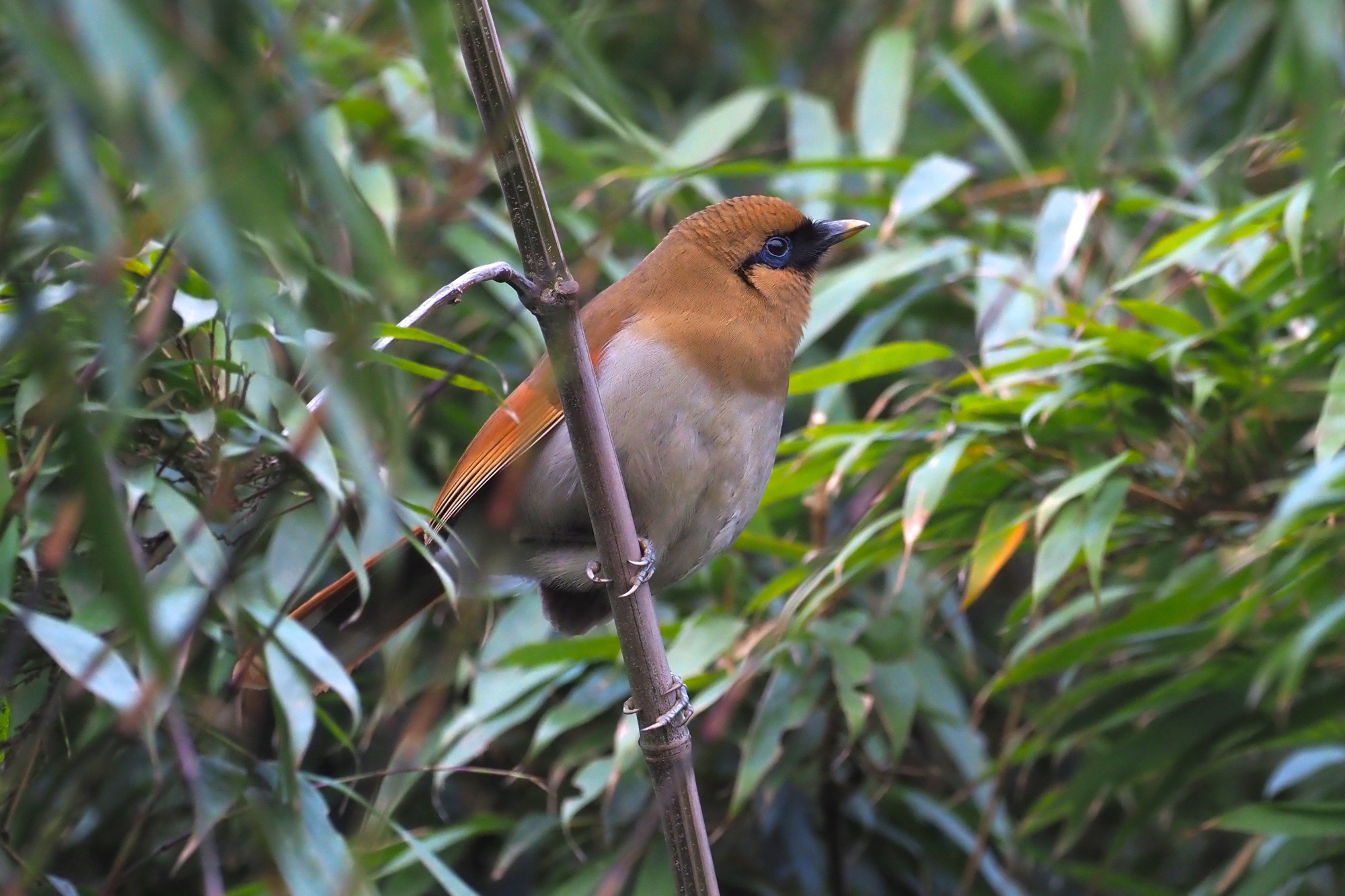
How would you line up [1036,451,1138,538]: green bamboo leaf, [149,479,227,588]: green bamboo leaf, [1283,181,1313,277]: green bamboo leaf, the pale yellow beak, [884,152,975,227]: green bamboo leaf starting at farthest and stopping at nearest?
[884,152,975,227]: green bamboo leaf < the pale yellow beak < [1036,451,1138,538]: green bamboo leaf < [1283,181,1313,277]: green bamboo leaf < [149,479,227,588]: green bamboo leaf

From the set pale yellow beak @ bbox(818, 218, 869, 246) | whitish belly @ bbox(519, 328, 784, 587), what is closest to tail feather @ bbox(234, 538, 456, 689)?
whitish belly @ bbox(519, 328, 784, 587)

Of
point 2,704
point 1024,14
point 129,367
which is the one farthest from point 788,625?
point 1024,14

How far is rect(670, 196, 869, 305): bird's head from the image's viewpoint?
2438 mm

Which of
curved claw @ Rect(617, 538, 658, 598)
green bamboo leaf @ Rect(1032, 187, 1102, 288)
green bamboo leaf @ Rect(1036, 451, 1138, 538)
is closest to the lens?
curved claw @ Rect(617, 538, 658, 598)

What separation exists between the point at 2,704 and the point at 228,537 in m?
0.55

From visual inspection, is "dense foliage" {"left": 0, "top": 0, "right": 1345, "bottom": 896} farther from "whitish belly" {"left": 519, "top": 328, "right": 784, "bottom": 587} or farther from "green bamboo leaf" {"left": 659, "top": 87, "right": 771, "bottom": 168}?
"whitish belly" {"left": 519, "top": 328, "right": 784, "bottom": 587}

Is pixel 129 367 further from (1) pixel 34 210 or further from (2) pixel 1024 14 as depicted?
(2) pixel 1024 14

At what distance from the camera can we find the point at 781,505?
318cm

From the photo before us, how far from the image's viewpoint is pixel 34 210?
89.8 inches

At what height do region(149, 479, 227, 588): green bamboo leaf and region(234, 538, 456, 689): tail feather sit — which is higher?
region(149, 479, 227, 588): green bamboo leaf

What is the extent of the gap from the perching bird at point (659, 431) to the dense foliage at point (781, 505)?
16 cm

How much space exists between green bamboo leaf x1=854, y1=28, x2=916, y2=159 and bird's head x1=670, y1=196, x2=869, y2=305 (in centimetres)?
99

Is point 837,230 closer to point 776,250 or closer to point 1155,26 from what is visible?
point 776,250

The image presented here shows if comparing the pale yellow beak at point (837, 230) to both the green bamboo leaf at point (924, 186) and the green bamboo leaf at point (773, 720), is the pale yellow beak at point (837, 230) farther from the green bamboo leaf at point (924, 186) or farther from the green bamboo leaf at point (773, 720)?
the green bamboo leaf at point (773, 720)
